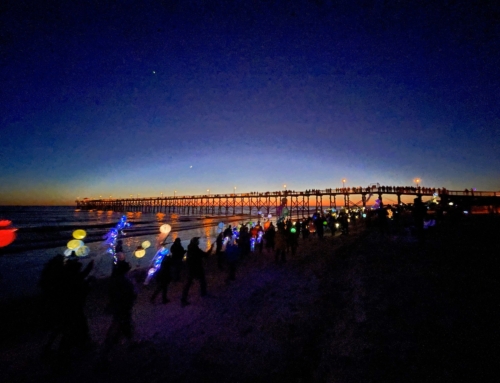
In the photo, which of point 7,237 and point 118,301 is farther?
point 7,237

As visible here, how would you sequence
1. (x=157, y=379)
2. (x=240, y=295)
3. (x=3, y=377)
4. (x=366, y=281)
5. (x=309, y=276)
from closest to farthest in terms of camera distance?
(x=157, y=379), (x=3, y=377), (x=366, y=281), (x=240, y=295), (x=309, y=276)

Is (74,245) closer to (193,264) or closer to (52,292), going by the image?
(193,264)

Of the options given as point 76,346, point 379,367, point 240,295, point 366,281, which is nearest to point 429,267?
point 366,281

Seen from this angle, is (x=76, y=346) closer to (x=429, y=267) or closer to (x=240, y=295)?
(x=240, y=295)

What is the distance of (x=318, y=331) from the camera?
15.0 feet

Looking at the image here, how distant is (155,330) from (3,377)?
2376mm

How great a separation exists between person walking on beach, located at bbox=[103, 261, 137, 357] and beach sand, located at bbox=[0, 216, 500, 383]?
349 mm

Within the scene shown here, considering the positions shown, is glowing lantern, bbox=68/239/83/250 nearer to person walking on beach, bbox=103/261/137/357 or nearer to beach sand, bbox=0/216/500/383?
beach sand, bbox=0/216/500/383

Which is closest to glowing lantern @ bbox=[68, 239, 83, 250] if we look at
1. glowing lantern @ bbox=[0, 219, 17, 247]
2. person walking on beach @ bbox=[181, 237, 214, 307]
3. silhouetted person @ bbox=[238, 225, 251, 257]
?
glowing lantern @ bbox=[0, 219, 17, 247]

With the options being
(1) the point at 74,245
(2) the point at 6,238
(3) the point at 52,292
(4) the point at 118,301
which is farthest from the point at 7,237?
(4) the point at 118,301

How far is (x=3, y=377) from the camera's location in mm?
4121

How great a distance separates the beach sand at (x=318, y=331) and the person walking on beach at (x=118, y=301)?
1.15ft

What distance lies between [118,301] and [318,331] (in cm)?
360

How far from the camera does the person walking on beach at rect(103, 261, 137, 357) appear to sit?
436cm
